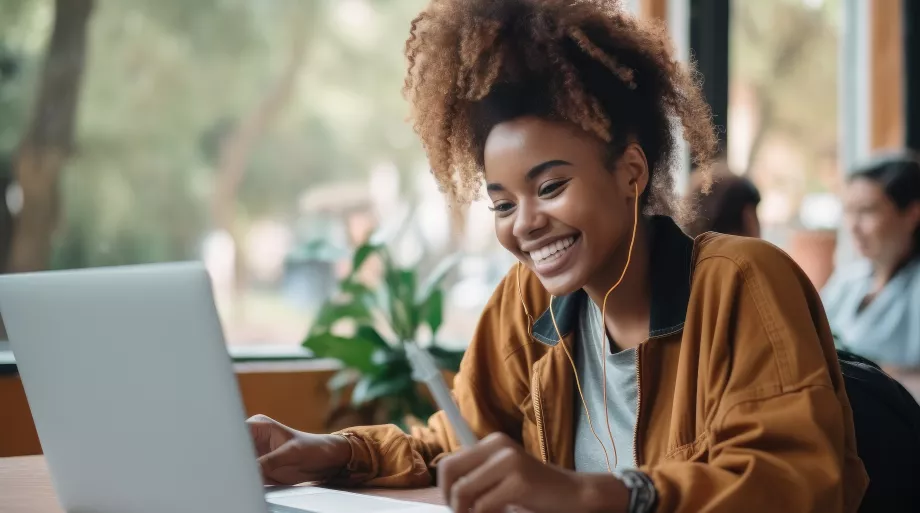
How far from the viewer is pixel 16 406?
2.80 metres

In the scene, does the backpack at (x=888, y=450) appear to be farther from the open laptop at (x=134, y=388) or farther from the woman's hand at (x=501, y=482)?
the open laptop at (x=134, y=388)

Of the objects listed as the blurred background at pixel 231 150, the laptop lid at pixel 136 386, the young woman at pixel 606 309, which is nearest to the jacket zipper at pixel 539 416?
the young woman at pixel 606 309

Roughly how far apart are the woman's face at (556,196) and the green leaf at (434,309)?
179 centimetres

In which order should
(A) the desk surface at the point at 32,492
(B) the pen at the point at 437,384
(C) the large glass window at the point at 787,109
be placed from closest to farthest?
(B) the pen at the point at 437,384 → (A) the desk surface at the point at 32,492 → (C) the large glass window at the point at 787,109

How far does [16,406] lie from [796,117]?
10.1 ft

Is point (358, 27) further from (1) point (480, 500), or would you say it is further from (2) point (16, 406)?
Answer: (1) point (480, 500)

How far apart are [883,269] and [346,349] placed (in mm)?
1864

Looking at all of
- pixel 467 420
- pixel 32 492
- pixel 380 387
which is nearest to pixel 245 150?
pixel 380 387

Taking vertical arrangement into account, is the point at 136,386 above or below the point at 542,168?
below

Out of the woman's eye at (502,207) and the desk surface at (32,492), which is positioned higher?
the woman's eye at (502,207)

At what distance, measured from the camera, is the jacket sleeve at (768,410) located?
1.07 meters

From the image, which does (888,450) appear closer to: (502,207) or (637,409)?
(637,409)

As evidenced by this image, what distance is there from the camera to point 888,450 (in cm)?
127

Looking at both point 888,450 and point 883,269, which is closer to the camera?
point 888,450
